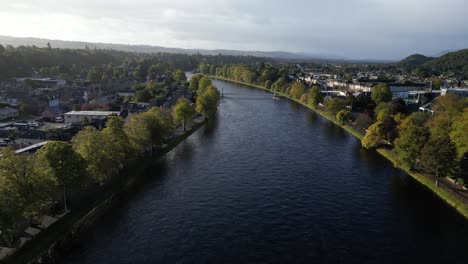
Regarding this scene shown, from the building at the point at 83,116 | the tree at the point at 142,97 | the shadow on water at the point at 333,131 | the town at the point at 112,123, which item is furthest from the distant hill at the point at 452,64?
the building at the point at 83,116

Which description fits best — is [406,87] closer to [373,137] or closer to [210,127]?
[373,137]

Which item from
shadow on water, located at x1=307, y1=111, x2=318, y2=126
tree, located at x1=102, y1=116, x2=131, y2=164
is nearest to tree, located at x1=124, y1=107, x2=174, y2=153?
tree, located at x1=102, y1=116, x2=131, y2=164

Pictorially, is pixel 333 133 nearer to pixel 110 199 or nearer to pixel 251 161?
pixel 251 161

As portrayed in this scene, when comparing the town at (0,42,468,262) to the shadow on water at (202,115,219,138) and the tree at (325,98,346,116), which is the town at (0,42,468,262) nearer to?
the tree at (325,98,346,116)

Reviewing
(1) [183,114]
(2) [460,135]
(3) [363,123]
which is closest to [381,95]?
(3) [363,123]

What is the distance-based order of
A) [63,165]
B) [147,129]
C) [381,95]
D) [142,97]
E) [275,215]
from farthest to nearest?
1. [381,95]
2. [142,97]
3. [147,129]
4. [275,215]
5. [63,165]

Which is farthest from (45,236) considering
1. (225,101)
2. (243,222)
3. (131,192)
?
(225,101)
